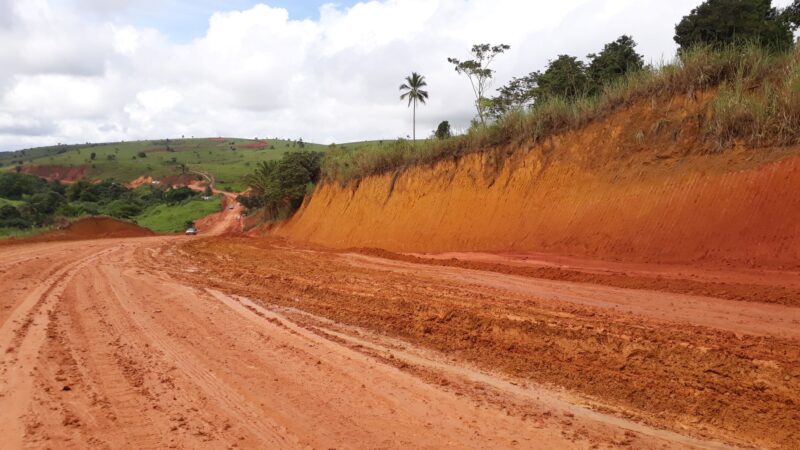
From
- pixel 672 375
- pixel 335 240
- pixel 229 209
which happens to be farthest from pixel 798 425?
pixel 229 209

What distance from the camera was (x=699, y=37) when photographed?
19.3 metres

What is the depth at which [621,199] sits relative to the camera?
13.1 meters

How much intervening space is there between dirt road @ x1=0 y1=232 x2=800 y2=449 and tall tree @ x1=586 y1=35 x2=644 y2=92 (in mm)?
13248

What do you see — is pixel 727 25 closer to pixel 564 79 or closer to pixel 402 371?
pixel 564 79

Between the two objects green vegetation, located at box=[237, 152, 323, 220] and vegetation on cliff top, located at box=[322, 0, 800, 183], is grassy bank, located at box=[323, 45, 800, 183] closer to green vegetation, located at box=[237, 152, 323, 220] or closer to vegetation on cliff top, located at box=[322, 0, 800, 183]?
vegetation on cliff top, located at box=[322, 0, 800, 183]

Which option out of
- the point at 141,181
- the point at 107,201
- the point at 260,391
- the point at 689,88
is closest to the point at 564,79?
the point at 689,88

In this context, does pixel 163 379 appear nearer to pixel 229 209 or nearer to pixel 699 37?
pixel 699 37

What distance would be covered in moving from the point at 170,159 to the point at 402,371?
5409 inches

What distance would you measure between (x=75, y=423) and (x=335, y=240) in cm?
2205

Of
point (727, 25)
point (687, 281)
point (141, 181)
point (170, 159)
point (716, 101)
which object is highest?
point (170, 159)

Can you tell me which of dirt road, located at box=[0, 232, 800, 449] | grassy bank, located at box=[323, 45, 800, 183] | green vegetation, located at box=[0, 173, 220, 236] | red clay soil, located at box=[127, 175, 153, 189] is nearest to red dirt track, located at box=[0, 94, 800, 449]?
dirt road, located at box=[0, 232, 800, 449]

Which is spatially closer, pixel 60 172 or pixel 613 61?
pixel 613 61

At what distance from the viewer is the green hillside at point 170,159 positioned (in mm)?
104188

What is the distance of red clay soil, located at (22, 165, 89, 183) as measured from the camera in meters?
108
